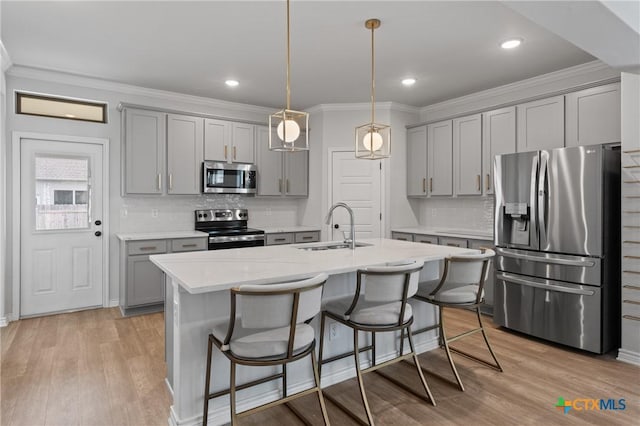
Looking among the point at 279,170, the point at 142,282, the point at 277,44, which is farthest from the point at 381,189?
the point at 142,282

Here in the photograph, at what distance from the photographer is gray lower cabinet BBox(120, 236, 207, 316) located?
13.3 ft

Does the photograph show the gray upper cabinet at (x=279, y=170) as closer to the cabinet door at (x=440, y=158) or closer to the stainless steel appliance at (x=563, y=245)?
the cabinet door at (x=440, y=158)

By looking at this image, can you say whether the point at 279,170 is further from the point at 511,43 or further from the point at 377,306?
the point at 377,306

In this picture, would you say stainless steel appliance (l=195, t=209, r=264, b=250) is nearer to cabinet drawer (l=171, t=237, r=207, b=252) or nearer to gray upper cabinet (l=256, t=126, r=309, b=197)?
cabinet drawer (l=171, t=237, r=207, b=252)

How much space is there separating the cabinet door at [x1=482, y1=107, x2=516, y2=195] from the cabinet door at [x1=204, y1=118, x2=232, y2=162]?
3.29 meters

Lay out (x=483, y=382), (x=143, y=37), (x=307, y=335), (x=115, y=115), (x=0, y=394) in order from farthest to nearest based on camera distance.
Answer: (x=115, y=115) → (x=143, y=37) → (x=483, y=382) → (x=0, y=394) → (x=307, y=335)

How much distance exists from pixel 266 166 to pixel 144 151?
163 cm

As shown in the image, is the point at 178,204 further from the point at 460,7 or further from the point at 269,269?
the point at 460,7

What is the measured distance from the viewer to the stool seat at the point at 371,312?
2193 millimetres

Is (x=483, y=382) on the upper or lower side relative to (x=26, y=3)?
lower

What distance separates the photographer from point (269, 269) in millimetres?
2146

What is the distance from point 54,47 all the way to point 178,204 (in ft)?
7.03

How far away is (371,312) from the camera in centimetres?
222

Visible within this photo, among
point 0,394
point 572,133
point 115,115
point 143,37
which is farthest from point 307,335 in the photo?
point 115,115
